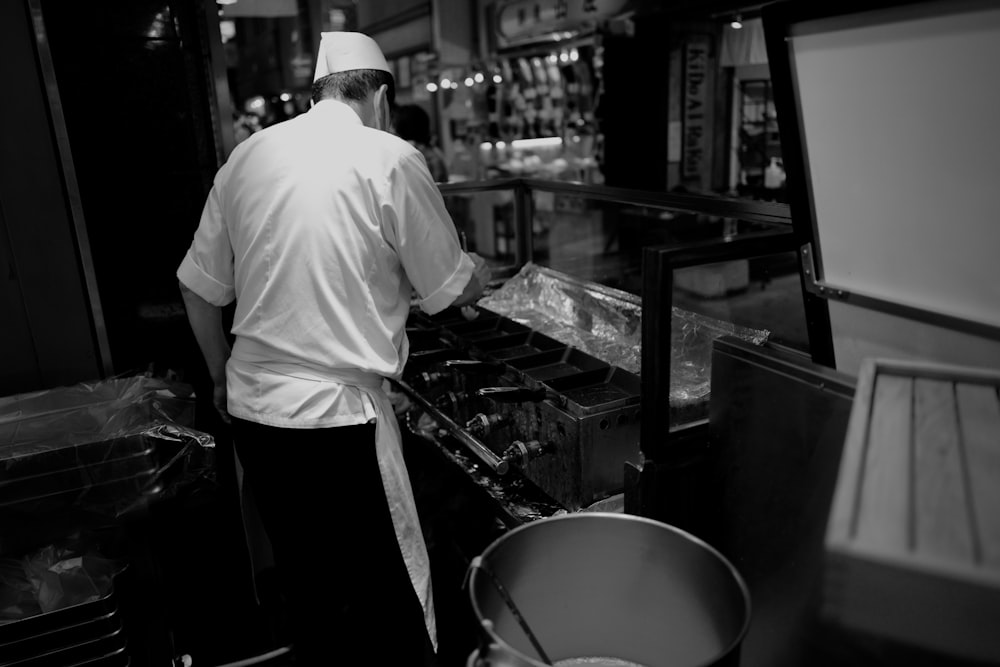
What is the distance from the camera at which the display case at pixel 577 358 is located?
4.12ft

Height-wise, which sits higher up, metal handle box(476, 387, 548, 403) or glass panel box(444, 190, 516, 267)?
metal handle box(476, 387, 548, 403)

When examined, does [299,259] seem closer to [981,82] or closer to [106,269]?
[106,269]

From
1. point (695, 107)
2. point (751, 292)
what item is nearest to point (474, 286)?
point (751, 292)

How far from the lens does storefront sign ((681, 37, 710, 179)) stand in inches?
264

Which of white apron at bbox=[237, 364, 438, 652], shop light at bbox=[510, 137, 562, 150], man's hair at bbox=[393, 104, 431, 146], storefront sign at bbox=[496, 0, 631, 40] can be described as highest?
storefront sign at bbox=[496, 0, 631, 40]

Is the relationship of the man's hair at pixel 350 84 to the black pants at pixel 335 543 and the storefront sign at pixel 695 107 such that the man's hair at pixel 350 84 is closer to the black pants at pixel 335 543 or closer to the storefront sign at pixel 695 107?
the black pants at pixel 335 543

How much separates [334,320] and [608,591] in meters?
0.88

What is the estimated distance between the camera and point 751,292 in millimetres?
6461

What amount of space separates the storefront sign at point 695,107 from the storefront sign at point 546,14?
88 centimetres

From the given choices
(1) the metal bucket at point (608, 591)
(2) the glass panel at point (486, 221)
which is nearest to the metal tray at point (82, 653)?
(1) the metal bucket at point (608, 591)

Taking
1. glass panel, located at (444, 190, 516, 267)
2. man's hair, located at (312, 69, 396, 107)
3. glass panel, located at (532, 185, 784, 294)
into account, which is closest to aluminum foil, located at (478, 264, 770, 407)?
man's hair, located at (312, 69, 396, 107)

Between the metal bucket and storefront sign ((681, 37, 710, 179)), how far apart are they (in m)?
6.48

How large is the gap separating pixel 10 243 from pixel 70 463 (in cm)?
69

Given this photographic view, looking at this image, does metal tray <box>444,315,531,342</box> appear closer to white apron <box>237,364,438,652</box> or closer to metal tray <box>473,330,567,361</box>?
metal tray <box>473,330,567,361</box>
